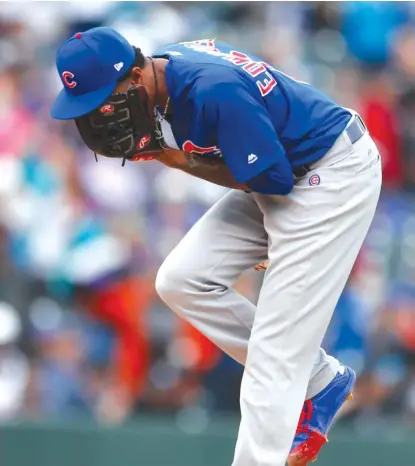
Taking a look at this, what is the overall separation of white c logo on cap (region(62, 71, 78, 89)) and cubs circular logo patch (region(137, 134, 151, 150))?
0.37m

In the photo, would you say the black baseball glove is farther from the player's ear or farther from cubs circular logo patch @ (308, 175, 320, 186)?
cubs circular logo patch @ (308, 175, 320, 186)

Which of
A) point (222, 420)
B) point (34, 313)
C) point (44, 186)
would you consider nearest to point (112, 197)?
point (44, 186)

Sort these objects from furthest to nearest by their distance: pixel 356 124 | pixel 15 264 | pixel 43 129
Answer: pixel 43 129 → pixel 15 264 → pixel 356 124

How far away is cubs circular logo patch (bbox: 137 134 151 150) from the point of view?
484 centimetres

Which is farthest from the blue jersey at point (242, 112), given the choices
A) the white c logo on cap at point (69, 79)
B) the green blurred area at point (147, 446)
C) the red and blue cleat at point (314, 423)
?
the green blurred area at point (147, 446)

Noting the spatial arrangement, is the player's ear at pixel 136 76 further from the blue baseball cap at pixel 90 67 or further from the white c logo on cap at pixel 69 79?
the white c logo on cap at pixel 69 79

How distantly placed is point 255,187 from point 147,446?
325 cm

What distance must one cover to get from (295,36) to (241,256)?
473 cm

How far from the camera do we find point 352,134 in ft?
17.0

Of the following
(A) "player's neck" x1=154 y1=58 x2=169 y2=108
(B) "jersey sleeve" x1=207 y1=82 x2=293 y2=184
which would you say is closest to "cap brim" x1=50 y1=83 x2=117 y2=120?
(A) "player's neck" x1=154 y1=58 x2=169 y2=108

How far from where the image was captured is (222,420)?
820 cm

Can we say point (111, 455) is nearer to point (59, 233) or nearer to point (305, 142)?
point (59, 233)

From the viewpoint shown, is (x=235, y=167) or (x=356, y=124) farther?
(x=356, y=124)

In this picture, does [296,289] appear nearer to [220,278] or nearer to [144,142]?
[220,278]
